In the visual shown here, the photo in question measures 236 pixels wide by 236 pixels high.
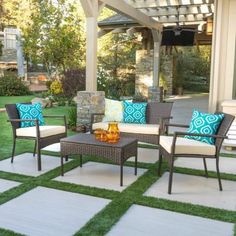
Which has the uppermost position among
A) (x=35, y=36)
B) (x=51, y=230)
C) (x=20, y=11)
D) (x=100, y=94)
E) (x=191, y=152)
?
(x=20, y=11)

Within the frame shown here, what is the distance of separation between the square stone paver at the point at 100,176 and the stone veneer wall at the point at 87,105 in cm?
222

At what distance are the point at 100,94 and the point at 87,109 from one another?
41 centimetres

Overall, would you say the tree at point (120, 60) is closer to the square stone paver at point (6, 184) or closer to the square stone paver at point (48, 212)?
the square stone paver at point (6, 184)

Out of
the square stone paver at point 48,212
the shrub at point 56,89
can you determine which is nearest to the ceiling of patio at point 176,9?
the shrub at point 56,89

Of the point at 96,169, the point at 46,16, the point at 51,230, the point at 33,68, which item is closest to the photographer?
the point at 51,230

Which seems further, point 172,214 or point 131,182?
point 131,182

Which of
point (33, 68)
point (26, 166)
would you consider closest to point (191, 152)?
point (26, 166)

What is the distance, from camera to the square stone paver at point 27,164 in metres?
4.16

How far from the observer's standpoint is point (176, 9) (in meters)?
9.90

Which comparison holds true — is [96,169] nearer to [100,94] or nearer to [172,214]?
[172,214]

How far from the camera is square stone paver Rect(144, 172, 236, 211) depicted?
3313 millimetres

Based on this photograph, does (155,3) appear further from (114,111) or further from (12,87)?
(12,87)

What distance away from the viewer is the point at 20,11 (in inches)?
621

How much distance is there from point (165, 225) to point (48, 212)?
1.05 m
